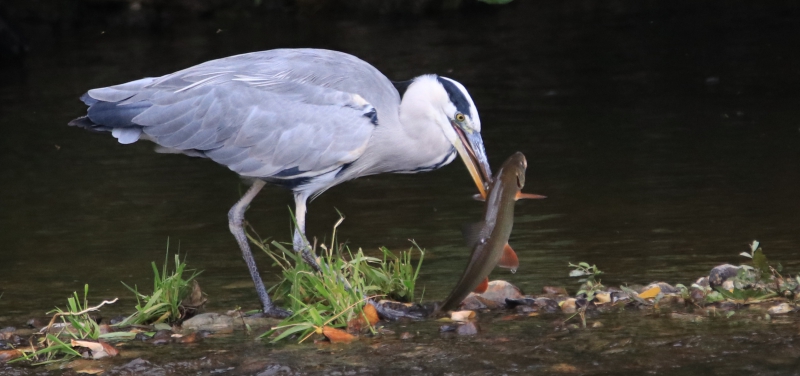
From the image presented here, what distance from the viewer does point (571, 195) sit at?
27.6ft

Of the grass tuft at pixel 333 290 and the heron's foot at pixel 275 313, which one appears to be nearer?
the grass tuft at pixel 333 290

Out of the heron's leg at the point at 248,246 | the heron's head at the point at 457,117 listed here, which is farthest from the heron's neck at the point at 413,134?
the heron's leg at the point at 248,246

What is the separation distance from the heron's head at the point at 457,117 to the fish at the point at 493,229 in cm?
34

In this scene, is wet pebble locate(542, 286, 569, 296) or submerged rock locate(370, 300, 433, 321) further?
wet pebble locate(542, 286, 569, 296)

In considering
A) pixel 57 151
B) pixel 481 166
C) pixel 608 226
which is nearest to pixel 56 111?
pixel 57 151

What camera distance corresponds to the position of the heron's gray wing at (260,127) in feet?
19.2

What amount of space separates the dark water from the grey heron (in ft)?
1.55

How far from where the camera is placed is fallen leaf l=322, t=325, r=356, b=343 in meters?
5.00

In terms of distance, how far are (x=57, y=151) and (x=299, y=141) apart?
20.4ft

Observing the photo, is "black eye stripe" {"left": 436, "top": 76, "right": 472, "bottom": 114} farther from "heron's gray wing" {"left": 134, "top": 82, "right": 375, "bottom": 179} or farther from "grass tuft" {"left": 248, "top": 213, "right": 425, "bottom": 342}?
"grass tuft" {"left": 248, "top": 213, "right": 425, "bottom": 342}

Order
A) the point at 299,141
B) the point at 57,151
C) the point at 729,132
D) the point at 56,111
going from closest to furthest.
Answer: the point at 299,141, the point at 729,132, the point at 57,151, the point at 56,111

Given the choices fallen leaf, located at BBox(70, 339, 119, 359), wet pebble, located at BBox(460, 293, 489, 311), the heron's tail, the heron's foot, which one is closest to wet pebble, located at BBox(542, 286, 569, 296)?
wet pebble, located at BBox(460, 293, 489, 311)

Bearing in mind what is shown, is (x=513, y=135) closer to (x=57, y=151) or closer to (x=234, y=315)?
(x=57, y=151)

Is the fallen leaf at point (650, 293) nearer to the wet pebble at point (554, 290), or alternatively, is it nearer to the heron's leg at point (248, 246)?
the wet pebble at point (554, 290)
